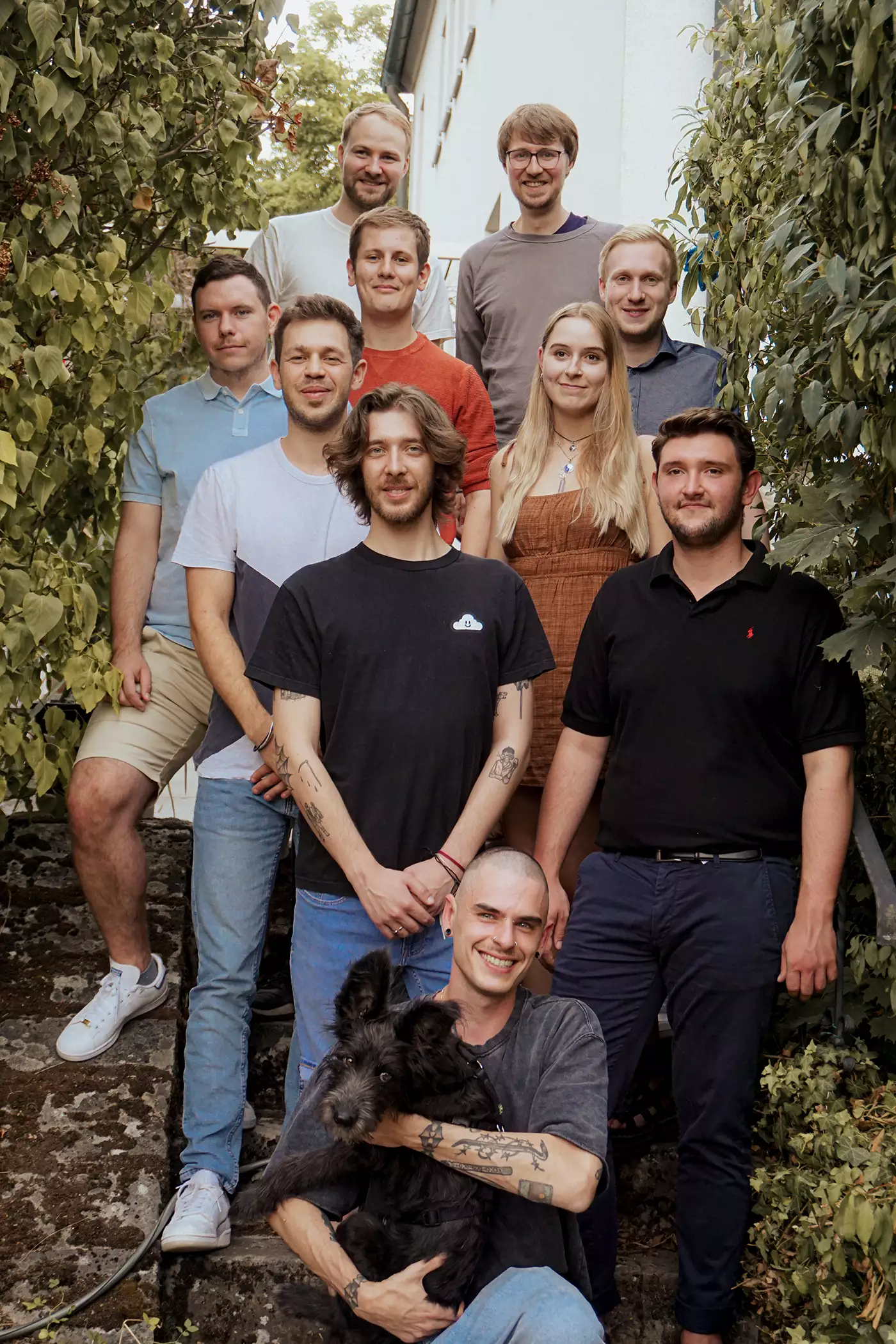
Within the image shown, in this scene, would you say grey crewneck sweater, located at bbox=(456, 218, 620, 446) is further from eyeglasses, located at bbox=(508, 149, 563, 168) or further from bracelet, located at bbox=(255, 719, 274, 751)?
bracelet, located at bbox=(255, 719, 274, 751)

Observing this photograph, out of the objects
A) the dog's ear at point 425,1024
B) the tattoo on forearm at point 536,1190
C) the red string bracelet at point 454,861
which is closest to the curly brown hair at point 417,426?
the red string bracelet at point 454,861

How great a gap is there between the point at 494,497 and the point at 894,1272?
216cm

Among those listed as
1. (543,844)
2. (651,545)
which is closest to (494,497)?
(651,545)

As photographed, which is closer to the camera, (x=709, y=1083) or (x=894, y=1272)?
(x=894, y=1272)

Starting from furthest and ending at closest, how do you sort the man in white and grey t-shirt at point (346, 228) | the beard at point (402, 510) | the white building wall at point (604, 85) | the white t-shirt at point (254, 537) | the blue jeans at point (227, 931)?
the white building wall at point (604, 85), the man in white and grey t-shirt at point (346, 228), the white t-shirt at point (254, 537), the blue jeans at point (227, 931), the beard at point (402, 510)

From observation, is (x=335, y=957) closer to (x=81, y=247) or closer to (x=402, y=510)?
(x=402, y=510)

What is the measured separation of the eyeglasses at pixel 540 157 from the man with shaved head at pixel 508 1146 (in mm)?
2852

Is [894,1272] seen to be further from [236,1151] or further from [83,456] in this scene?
[83,456]

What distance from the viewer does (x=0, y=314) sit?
3.53 m

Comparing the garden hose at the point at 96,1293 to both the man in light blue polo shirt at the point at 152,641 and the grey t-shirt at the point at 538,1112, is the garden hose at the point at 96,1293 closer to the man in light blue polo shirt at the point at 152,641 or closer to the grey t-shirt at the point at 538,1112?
the man in light blue polo shirt at the point at 152,641

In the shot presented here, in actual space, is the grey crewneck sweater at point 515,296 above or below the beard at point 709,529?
above

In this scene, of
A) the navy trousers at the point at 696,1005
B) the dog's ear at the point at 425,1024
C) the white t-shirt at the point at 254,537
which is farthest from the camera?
the white t-shirt at the point at 254,537

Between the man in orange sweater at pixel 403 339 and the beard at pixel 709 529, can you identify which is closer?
the beard at pixel 709 529

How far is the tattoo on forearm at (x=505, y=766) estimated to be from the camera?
3.23m
